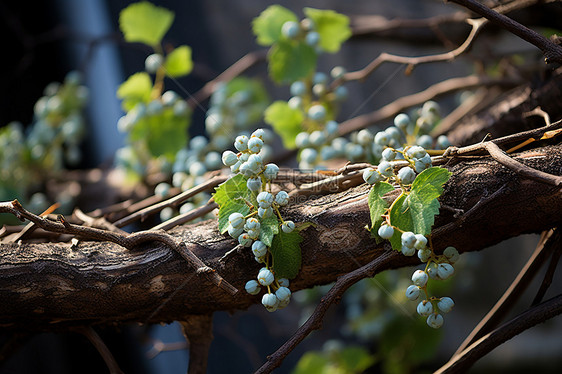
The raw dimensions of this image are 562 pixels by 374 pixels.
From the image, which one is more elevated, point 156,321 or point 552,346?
point 156,321

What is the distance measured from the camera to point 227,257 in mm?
467

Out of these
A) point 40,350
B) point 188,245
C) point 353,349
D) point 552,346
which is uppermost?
point 188,245

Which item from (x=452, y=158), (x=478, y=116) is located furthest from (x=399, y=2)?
(x=452, y=158)

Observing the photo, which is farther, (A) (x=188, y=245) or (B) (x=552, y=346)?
(B) (x=552, y=346)

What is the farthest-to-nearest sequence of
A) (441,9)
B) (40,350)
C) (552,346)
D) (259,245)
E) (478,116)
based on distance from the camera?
(441,9) < (552,346) < (40,350) < (478,116) < (259,245)

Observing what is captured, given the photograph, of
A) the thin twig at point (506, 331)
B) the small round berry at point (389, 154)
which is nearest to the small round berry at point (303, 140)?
the small round berry at point (389, 154)

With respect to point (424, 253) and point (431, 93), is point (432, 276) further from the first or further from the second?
point (431, 93)

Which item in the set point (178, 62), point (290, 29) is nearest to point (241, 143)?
point (290, 29)

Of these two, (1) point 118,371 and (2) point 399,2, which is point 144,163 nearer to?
(1) point 118,371

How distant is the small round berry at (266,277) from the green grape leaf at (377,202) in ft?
0.34

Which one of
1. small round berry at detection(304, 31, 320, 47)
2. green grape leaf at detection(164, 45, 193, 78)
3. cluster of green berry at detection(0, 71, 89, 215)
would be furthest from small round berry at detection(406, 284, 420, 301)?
cluster of green berry at detection(0, 71, 89, 215)

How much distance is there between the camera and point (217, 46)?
1.54 meters

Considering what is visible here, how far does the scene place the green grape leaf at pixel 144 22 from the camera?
2.71 feet

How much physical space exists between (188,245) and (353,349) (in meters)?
0.65
